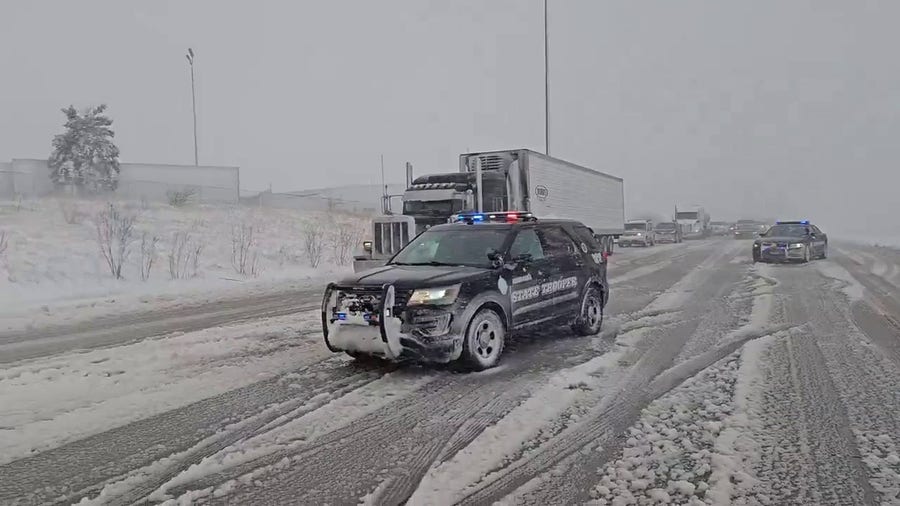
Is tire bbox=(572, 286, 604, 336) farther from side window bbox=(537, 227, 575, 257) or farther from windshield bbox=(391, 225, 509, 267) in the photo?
windshield bbox=(391, 225, 509, 267)

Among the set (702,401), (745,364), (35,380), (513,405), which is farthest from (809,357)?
(35,380)

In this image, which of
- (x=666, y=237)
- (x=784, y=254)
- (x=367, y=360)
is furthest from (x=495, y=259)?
(x=666, y=237)

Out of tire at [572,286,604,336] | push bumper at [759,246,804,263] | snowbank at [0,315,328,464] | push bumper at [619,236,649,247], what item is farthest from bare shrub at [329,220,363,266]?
push bumper at [619,236,649,247]

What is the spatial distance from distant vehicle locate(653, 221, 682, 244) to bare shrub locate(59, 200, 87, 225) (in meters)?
33.9

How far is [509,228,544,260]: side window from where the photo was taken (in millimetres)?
7242

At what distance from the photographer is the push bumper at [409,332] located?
599 centimetres

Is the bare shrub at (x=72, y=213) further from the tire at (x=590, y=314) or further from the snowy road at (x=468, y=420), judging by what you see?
the tire at (x=590, y=314)

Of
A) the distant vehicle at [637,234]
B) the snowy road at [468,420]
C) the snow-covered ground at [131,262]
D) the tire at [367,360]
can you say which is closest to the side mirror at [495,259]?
the snowy road at [468,420]

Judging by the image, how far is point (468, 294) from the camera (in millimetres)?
6223

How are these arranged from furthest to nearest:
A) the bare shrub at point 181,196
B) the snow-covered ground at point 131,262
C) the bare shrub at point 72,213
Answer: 1. the bare shrub at point 181,196
2. the bare shrub at point 72,213
3. the snow-covered ground at point 131,262

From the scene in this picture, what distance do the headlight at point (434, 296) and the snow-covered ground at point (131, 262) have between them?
755 cm

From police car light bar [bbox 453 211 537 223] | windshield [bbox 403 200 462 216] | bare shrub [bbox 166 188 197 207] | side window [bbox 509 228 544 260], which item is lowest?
side window [bbox 509 228 544 260]

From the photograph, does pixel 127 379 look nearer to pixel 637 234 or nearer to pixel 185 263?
pixel 185 263

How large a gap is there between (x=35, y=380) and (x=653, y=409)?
5903 millimetres
